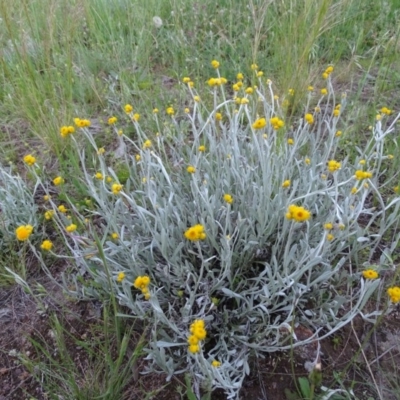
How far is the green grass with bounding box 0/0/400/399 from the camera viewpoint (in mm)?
2189

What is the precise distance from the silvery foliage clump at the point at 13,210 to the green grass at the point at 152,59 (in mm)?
79

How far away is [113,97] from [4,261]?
47.5 inches

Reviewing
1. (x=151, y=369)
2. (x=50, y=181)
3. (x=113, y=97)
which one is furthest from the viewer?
(x=113, y=97)

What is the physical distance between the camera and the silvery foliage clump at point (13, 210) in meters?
1.84

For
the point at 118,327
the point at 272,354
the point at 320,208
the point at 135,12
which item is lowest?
the point at 272,354

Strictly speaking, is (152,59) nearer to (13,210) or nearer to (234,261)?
(13,210)

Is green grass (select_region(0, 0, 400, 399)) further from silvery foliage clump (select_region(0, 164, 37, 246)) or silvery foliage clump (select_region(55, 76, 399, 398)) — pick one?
silvery foliage clump (select_region(55, 76, 399, 398))

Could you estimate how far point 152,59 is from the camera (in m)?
3.02

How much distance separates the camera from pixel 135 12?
116 inches

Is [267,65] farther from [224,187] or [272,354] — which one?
[272,354]

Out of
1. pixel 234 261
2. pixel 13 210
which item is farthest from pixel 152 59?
pixel 234 261

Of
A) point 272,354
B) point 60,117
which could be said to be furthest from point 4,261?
Result: point 272,354

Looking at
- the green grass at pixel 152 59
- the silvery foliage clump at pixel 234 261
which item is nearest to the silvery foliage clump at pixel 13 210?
the green grass at pixel 152 59

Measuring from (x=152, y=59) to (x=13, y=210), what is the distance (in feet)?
5.20
